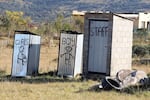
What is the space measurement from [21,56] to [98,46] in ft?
8.75

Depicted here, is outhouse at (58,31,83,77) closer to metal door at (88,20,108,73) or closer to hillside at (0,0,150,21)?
metal door at (88,20,108,73)

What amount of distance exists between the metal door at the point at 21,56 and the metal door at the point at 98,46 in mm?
2223

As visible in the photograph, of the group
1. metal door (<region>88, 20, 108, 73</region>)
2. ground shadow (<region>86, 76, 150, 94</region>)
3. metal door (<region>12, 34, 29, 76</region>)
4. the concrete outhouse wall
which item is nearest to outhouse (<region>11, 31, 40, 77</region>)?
metal door (<region>12, 34, 29, 76</region>)

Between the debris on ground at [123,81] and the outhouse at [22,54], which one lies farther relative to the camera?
the outhouse at [22,54]

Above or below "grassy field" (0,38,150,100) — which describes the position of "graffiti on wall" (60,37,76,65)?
above

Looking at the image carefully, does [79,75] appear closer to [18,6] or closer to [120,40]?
[120,40]

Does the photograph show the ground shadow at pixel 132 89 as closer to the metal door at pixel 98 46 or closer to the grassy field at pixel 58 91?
the grassy field at pixel 58 91

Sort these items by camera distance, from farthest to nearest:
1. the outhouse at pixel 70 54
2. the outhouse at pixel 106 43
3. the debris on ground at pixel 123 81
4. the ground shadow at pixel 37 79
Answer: the outhouse at pixel 70 54 < the outhouse at pixel 106 43 < the ground shadow at pixel 37 79 < the debris on ground at pixel 123 81

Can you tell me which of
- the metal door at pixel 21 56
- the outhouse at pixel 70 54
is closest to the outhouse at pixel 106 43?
the outhouse at pixel 70 54

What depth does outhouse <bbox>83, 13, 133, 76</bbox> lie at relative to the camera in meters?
16.9

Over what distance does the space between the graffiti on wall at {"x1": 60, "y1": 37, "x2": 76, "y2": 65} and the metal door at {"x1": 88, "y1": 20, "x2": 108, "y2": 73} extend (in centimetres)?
64

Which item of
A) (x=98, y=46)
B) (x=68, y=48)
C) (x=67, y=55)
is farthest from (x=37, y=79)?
(x=98, y=46)

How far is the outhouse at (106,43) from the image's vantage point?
16938 mm

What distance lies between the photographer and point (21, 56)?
17.3 m
